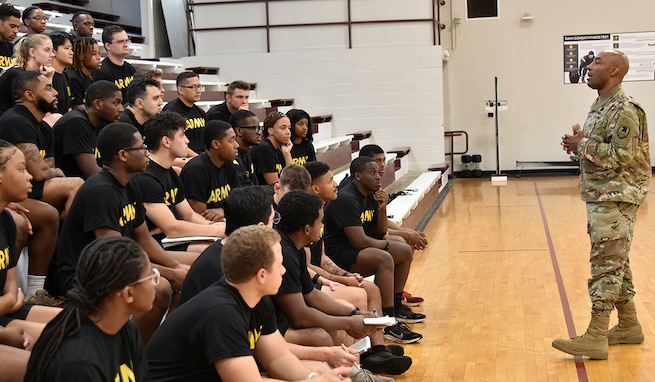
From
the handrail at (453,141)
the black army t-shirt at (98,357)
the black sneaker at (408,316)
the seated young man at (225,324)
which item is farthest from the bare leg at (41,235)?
the handrail at (453,141)

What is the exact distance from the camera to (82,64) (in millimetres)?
6191

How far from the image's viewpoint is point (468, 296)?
6121mm

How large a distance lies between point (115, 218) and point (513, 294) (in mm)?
3541

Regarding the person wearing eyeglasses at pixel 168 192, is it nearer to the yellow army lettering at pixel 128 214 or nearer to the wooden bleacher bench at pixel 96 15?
the yellow army lettering at pixel 128 214

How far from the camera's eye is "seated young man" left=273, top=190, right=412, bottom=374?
3615mm

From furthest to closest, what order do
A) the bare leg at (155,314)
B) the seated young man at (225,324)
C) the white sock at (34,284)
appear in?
the white sock at (34,284)
the bare leg at (155,314)
the seated young man at (225,324)

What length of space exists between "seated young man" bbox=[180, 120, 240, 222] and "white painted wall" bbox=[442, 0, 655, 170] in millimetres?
9150

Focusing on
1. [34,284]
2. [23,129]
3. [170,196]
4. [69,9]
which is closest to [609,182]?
[170,196]

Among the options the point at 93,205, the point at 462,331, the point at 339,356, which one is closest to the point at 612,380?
the point at 462,331

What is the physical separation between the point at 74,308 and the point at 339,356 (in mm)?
1318

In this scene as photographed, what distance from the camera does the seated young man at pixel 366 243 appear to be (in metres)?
5.13

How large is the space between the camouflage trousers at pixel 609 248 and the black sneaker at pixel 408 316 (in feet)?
4.19

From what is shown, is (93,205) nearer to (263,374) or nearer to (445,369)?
(263,374)

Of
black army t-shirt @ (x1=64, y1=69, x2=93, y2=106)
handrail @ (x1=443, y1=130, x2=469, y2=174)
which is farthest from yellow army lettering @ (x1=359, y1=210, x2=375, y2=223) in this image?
handrail @ (x1=443, y1=130, x2=469, y2=174)
